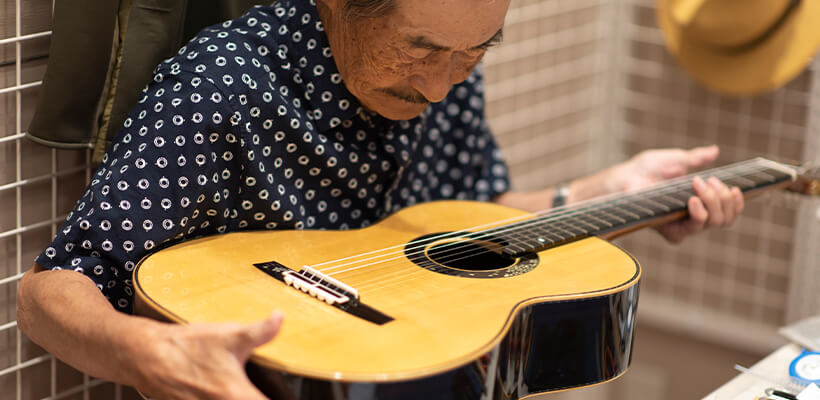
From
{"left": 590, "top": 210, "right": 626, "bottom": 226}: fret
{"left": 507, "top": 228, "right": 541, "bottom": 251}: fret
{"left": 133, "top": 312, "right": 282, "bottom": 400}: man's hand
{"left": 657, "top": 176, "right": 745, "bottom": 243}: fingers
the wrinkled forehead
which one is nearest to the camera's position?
{"left": 133, "top": 312, "right": 282, "bottom": 400}: man's hand

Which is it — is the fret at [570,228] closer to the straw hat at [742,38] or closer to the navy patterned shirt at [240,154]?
the navy patterned shirt at [240,154]

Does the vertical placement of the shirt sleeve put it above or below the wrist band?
above

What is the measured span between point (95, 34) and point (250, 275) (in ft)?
1.23

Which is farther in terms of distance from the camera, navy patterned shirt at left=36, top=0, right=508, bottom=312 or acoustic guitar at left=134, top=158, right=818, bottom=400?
navy patterned shirt at left=36, top=0, right=508, bottom=312

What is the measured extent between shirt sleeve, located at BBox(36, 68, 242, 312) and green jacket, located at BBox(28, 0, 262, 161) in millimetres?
78

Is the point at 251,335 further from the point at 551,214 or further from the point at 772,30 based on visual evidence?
the point at 772,30

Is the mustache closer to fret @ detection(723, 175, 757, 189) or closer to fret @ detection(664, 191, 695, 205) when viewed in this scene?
fret @ detection(664, 191, 695, 205)

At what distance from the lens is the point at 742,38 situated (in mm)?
1654

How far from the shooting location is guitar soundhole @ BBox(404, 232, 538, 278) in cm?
103

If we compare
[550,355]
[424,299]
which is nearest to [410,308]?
[424,299]

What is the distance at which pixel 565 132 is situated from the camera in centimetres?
213

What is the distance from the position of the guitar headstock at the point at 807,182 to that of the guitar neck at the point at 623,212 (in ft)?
0.04

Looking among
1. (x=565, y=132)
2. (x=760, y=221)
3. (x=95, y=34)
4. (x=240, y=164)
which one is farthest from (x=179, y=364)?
(x=760, y=221)

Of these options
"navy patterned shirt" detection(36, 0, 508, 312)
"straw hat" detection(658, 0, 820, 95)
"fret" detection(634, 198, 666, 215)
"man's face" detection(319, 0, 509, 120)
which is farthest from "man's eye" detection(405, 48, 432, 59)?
"straw hat" detection(658, 0, 820, 95)
